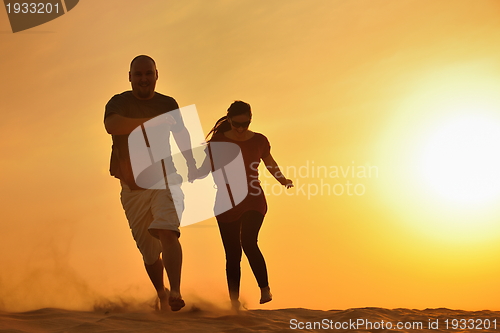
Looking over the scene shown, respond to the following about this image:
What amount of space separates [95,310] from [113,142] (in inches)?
101

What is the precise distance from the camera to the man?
4.53 m

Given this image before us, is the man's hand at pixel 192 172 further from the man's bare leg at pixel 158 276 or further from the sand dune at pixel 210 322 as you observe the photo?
the sand dune at pixel 210 322

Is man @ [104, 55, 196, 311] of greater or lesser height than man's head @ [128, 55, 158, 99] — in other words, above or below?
below

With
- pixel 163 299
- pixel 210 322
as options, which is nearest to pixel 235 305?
pixel 210 322

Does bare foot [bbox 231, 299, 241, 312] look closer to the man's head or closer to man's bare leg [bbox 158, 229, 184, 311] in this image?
man's bare leg [bbox 158, 229, 184, 311]

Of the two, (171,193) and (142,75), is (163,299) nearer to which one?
(171,193)

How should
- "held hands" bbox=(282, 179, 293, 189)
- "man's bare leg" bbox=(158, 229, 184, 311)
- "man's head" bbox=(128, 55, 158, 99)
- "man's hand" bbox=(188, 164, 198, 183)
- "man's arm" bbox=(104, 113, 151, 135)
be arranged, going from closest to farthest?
1. "man's bare leg" bbox=(158, 229, 184, 311)
2. "man's arm" bbox=(104, 113, 151, 135)
3. "man's head" bbox=(128, 55, 158, 99)
4. "man's hand" bbox=(188, 164, 198, 183)
5. "held hands" bbox=(282, 179, 293, 189)

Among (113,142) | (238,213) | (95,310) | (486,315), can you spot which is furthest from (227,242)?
(486,315)

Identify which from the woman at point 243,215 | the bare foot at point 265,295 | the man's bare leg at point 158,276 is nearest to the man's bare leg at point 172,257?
the man's bare leg at point 158,276

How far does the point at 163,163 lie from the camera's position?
4.68 m

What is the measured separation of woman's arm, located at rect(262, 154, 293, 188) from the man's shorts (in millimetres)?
1445

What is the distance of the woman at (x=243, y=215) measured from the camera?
535 centimetres

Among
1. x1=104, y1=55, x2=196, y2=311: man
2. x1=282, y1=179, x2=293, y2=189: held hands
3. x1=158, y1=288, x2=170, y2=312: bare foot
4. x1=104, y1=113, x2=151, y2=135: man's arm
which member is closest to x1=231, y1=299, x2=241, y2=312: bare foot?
x1=158, y1=288, x2=170, y2=312: bare foot

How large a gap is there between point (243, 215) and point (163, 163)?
1.20 m
